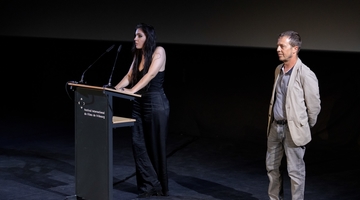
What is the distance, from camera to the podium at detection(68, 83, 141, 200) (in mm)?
4199

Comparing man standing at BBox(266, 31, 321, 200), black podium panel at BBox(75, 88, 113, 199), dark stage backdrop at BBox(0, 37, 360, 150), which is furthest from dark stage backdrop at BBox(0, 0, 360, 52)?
black podium panel at BBox(75, 88, 113, 199)

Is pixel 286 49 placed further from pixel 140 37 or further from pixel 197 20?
pixel 197 20

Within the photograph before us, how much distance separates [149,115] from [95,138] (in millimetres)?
566

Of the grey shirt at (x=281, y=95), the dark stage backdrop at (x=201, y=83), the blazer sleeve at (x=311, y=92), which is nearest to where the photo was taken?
the blazer sleeve at (x=311, y=92)

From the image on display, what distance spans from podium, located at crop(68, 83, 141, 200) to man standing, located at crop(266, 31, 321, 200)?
3.20 ft

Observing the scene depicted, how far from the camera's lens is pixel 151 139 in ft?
15.7

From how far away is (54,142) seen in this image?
280 inches

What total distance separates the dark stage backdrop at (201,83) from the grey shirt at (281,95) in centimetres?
196

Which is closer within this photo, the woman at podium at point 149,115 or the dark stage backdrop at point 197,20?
the woman at podium at point 149,115

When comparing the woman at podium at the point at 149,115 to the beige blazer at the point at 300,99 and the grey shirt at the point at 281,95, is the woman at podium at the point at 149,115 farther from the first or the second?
the beige blazer at the point at 300,99

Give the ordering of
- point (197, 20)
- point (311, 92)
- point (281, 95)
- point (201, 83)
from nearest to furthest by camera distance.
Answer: point (311, 92), point (281, 95), point (197, 20), point (201, 83)

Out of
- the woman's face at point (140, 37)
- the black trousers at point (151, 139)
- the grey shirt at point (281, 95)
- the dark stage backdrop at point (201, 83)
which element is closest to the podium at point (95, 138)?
the black trousers at point (151, 139)

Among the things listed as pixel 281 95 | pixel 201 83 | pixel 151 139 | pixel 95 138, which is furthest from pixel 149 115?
pixel 201 83

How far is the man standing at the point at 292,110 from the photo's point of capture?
4043 mm
